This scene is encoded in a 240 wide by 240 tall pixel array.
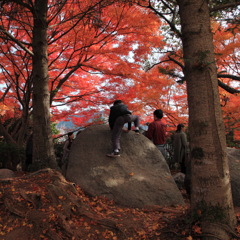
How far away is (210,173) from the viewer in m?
3.07

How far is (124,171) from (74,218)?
5.78 ft

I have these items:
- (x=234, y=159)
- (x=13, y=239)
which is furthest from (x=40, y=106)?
(x=234, y=159)

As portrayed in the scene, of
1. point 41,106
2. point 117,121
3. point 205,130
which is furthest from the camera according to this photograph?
point 41,106

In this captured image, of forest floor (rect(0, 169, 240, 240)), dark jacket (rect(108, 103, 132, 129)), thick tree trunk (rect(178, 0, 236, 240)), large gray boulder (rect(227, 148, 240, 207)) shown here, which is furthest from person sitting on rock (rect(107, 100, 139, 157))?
large gray boulder (rect(227, 148, 240, 207))

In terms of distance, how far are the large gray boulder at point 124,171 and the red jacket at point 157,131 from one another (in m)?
0.34

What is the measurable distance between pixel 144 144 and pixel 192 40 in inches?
133

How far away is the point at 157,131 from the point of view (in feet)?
21.0

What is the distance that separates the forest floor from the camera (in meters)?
3.34

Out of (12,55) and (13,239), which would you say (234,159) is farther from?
(12,55)

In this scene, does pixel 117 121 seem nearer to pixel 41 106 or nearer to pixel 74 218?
pixel 41 106

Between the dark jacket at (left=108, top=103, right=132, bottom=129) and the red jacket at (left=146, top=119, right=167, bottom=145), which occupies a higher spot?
the dark jacket at (left=108, top=103, right=132, bottom=129)

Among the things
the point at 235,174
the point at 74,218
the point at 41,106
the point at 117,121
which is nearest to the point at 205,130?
the point at 74,218

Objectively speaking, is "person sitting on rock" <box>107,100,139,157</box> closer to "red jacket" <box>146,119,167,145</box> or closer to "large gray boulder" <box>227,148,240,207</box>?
"red jacket" <box>146,119,167,145</box>

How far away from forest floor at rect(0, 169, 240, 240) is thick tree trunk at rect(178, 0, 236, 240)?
371 millimetres
